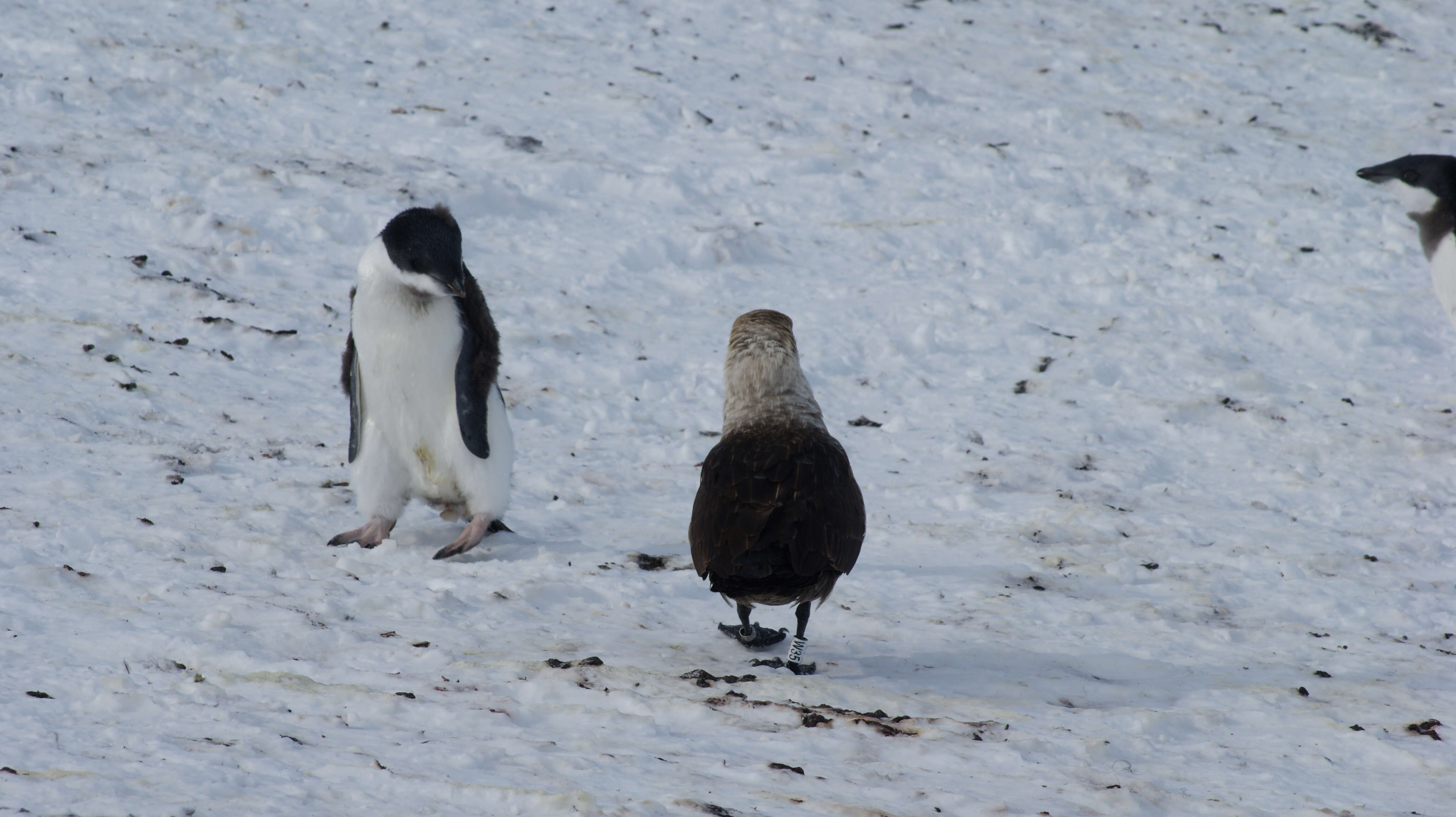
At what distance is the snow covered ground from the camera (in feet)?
9.70

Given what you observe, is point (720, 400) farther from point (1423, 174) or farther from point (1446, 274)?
point (1423, 174)

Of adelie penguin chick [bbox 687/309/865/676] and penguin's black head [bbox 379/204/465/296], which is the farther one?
penguin's black head [bbox 379/204/465/296]

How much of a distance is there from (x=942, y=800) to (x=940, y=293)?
5.48m

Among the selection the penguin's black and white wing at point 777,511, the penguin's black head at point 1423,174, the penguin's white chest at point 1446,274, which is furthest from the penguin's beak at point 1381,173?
the penguin's black and white wing at point 777,511

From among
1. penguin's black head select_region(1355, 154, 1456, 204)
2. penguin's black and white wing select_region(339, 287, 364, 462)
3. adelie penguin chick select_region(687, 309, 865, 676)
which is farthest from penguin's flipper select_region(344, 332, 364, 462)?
penguin's black head select_region(1355, 154, 1456, 204)

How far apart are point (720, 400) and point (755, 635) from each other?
8.48 feet

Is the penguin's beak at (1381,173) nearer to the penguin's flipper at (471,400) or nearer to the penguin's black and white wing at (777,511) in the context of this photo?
the penguin's black and white wing at (777,511)

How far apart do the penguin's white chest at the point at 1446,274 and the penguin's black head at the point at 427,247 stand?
570 cm

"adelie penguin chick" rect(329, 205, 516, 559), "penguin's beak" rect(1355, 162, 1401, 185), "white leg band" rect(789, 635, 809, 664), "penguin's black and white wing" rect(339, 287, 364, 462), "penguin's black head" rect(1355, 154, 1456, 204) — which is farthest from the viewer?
"penguin's beak" rect(1355, 162, 1401, 185)

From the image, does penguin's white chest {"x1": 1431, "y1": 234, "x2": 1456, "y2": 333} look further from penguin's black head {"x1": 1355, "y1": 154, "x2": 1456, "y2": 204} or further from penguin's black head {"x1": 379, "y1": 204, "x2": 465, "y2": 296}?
penguin's black head {"x1": 379, "y1": 204, "x2": 465, "y2": 296}

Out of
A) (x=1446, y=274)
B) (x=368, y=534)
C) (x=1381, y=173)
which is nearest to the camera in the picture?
(x=368, y=534)

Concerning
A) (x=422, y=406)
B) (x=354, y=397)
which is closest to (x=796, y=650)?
(x=422, y=406)

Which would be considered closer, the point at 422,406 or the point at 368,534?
the point at 368,534

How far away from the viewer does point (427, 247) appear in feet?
14.7
